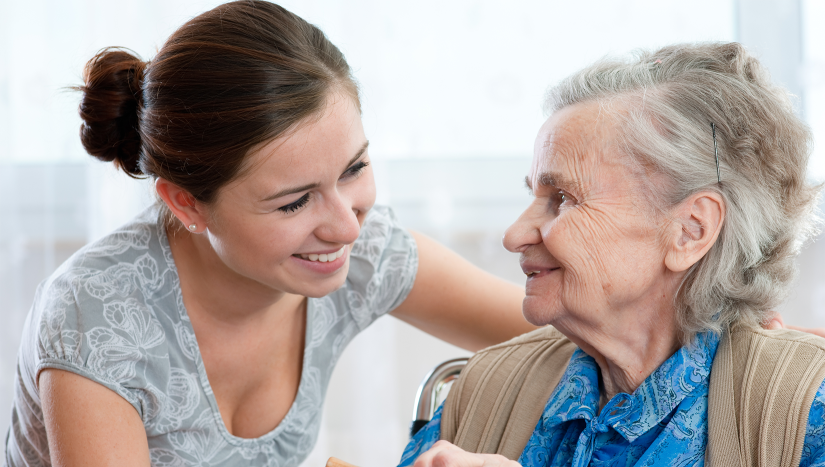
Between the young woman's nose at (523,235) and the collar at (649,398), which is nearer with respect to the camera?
the collar at (649,398)

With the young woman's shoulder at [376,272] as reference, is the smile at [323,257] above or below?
above

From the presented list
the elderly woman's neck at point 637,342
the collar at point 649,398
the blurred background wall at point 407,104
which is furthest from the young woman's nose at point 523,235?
the blurred background wall at point 407,104

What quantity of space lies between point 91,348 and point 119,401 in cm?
11

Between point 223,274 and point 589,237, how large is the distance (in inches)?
29.2

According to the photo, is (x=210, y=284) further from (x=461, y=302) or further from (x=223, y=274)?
(x=461, y=302)

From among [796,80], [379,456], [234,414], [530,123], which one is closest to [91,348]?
[234,414]

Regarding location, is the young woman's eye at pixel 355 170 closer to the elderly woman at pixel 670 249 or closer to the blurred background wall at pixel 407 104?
the elderly woman at pixel 670 249

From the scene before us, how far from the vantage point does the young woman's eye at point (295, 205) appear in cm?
117

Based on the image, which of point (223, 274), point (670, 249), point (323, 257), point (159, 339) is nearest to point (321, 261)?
point (323, 257)

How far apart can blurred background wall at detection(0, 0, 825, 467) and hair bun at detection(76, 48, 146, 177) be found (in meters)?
1.01

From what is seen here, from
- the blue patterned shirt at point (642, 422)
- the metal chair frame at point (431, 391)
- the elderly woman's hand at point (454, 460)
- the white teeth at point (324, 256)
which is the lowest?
the metal chair frame at point (431, 391)

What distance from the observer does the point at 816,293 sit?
2.34 m

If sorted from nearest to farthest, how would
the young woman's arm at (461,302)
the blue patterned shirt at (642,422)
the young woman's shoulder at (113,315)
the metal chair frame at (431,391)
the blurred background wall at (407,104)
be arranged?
the blue patterned shirt at (642,422) → the young woman's shoulder at (113,315) → the metal chair frame at (431,391) → the young woman's arm at (461,302) → the blurred background wall at (407,104)

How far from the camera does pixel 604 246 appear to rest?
3.37 ft
